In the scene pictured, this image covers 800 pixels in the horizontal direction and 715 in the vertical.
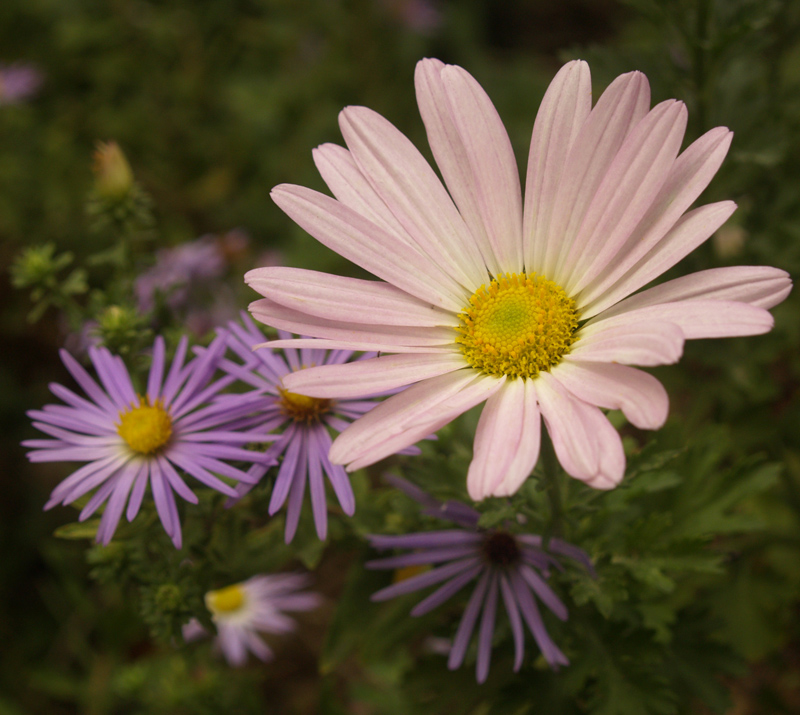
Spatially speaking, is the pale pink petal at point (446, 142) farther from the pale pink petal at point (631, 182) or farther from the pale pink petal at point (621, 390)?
the pale pink petal at point (621, 390)

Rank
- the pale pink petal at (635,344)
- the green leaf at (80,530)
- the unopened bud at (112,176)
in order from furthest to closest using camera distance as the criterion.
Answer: the unopened bud at (112,176)
the green leaf at (80,530)
the pale pink petal at (635,344)

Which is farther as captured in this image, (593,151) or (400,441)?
(593,151)

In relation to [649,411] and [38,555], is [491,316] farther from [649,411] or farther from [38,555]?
[38,555]

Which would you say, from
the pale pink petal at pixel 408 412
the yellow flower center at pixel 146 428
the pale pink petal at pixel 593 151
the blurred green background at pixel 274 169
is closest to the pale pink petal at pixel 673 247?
the pale pink petal at pixel 593 151

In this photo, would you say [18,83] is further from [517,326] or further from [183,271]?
[517,326]

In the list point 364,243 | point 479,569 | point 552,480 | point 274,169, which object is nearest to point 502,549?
point 479,569

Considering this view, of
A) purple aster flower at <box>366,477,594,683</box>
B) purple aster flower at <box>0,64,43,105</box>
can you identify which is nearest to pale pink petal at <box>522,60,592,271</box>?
purple aster flower at <box>366,477,594,683</box>
